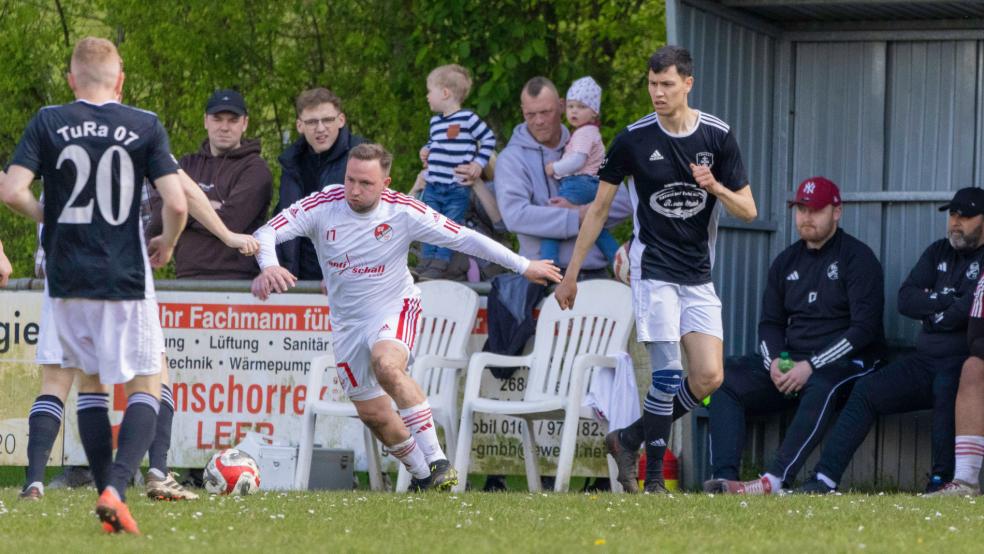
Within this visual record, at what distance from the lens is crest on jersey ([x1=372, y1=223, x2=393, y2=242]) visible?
36.0 ft

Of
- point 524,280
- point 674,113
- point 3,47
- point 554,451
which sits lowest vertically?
point 554,451

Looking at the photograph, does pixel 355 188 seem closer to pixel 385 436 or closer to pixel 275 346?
pixel 385 436

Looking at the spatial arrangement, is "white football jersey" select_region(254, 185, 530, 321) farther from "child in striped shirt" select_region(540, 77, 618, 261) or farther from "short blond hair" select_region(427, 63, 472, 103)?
"short blond hair" select_region(427, 63, 472, 103)

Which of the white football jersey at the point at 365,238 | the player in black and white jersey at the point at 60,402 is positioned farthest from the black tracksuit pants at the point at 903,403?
the player in black and white jersey at the point at 60,402

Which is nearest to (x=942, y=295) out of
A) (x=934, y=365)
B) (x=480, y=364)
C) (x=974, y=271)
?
(x=974, y=271)

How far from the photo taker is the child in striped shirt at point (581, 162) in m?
12.7

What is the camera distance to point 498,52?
17.4 m

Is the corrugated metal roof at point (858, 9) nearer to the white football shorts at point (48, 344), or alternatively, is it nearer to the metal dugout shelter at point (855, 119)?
the metal dugout shelter at point (855, 119)

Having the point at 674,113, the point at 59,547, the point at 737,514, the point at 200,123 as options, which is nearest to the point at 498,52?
the point at 200,123

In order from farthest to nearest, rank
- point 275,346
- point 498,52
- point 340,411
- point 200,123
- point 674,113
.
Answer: point 200,123
point 498,52
point 275,346
point 340,411
point 674,113

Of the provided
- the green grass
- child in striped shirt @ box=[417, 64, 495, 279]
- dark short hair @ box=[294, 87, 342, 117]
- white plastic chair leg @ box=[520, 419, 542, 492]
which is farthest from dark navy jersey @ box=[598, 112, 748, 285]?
dark short hair @ box=[294, 87, 342, 117]

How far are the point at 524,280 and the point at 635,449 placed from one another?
1.73 meters

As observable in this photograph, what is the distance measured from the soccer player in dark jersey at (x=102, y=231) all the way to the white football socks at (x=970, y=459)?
5414 millimetres

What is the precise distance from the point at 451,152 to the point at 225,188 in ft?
5.44
